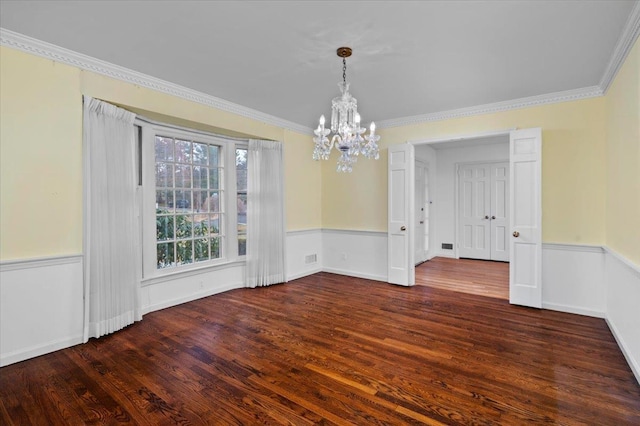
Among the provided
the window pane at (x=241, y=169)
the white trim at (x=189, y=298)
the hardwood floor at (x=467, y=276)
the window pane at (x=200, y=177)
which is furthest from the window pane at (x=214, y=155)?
the hardwood floor at (x=467, y=276)

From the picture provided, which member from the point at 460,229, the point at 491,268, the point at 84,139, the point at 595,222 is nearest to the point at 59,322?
the point at 84,139

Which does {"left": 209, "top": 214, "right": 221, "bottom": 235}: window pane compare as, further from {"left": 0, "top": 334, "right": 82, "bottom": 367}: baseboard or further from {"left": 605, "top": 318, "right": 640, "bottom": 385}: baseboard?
{"left": 605, "top": 318, "right": 640, "bottom": 385}: baseboard

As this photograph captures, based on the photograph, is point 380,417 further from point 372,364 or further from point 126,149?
point 126,149

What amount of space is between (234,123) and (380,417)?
3.96m

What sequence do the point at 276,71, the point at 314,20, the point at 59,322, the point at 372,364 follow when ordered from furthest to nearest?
the point at 276,71, the point at 59,322, the point at 372,364, the point at 314,20

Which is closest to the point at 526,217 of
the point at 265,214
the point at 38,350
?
the point at 265,214

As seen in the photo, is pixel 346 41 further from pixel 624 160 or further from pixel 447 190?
pixel 447 190

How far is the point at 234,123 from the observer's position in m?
4.47

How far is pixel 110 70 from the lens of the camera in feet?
10.4

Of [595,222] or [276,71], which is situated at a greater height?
[276,71]

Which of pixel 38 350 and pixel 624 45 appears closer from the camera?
pixel 624 45

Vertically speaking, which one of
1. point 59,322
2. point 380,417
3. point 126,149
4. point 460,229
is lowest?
point 380,417

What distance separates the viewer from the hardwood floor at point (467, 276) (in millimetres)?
4855

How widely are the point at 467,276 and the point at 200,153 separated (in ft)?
16.6
